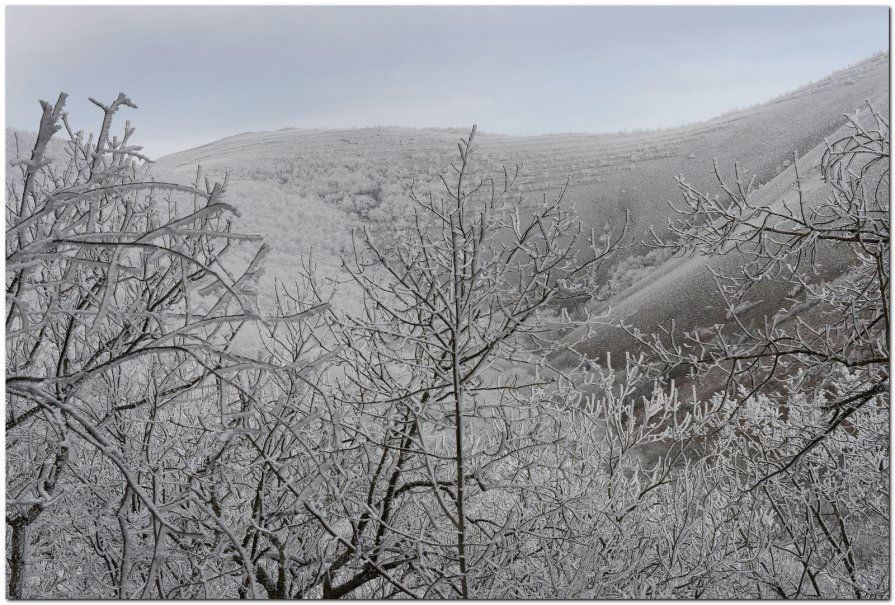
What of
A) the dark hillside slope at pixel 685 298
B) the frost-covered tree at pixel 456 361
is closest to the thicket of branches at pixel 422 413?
the frost-covered tree at pixel 456 361

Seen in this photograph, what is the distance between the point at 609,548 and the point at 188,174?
9.64 metres

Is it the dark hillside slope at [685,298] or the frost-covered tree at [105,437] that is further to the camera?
the dark hillside slope at [685,298]

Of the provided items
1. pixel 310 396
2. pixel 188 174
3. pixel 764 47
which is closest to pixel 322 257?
pixel 188 174

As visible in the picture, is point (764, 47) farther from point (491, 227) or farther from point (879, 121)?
point (491, 227)

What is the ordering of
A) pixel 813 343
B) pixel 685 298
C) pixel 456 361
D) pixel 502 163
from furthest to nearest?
pixel 502 163 → pixel 685 298 → pixel 813 343 → pixel 456 361

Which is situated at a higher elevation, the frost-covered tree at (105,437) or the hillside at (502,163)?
the hillside at (502,163)

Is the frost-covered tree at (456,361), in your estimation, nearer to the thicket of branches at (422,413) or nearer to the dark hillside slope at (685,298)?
the thicket of branches at (422,413)

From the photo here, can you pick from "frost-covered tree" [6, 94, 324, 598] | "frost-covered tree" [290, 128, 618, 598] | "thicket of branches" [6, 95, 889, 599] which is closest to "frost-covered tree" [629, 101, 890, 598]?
"thicket of branches" [6, 95, 889, 599]

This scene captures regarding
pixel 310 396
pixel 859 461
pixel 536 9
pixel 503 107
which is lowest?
pixel 859 461

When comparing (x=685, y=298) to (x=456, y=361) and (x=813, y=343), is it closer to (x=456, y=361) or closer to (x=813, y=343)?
(x=813, y=343)

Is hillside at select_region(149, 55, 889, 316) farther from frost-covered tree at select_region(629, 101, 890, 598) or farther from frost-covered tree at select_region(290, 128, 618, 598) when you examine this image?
frost-covered tree at select_region(290, 128, 618, 598)

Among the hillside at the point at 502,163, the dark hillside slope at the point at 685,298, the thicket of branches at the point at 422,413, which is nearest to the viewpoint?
the thicket of branches at the point at 422,413

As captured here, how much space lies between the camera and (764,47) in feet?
9.34

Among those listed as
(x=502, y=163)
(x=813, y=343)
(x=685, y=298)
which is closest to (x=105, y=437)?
(x=813, y=343)
